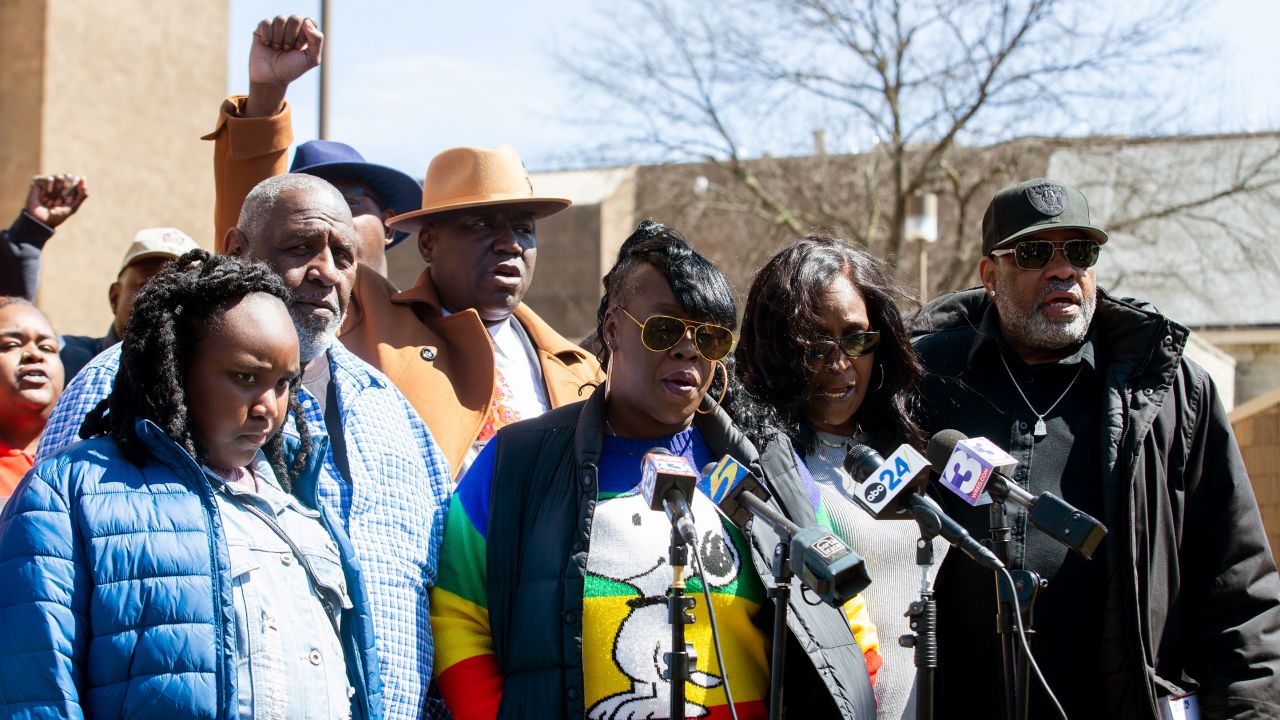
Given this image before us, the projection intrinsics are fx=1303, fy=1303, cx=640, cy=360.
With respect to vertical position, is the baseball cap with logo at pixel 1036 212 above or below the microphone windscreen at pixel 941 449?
above

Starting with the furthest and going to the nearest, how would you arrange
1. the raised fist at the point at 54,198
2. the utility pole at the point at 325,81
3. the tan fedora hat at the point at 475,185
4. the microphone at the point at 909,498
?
the utility pole at the point at 325,81 < the raised fist at the point at 54,198 < the tan fedora hat at the point at 475,185 < the microphone at the point at 909,498

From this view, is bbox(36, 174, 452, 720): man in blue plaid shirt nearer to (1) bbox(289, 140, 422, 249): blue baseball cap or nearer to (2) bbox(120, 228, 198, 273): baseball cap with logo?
(1) bbox(289, 140, 422, 249): blue baseball cap

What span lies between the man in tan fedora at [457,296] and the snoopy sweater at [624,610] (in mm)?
847

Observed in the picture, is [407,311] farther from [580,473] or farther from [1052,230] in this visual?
[1052,230]

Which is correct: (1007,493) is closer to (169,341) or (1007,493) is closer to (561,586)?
(561,586)

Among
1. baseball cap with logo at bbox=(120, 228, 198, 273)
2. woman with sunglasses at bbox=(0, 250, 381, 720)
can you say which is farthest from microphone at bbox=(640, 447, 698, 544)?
baseball cap with logo at bbox=(120, 228, 198, 273)

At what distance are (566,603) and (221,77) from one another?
13688 mm

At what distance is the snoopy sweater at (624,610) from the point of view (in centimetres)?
321

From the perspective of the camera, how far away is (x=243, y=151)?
4.61 meters

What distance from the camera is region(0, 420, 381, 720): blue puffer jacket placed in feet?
8.30

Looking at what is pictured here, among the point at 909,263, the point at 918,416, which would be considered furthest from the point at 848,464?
the point at 909,263

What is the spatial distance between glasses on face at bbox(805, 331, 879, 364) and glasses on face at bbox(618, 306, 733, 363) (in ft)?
2.00

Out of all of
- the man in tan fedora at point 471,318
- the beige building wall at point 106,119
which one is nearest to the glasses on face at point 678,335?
the man in tan fedora at point 471,318

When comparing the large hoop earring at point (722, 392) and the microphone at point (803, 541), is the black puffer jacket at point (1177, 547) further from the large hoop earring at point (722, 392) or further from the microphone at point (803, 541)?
the microphone at point (803, 541)
